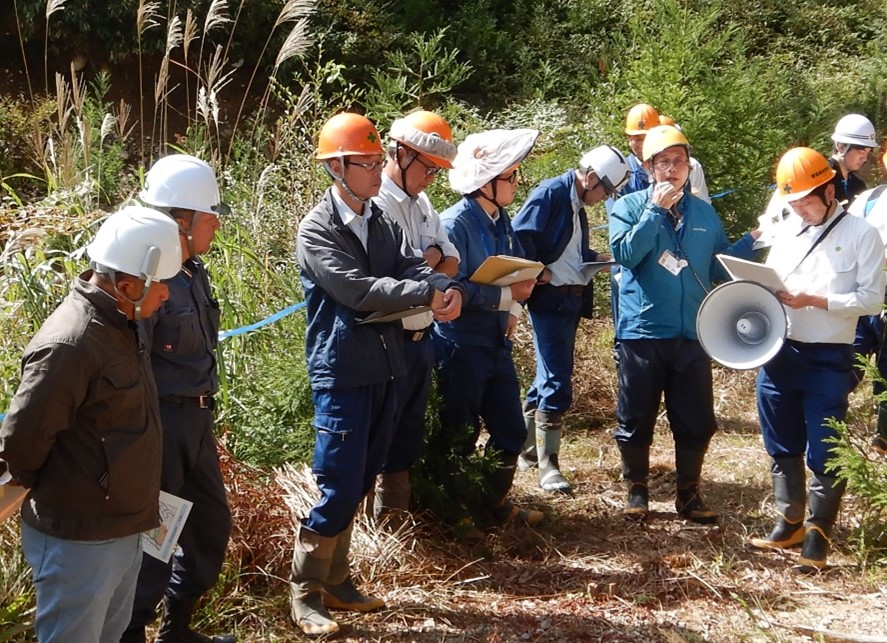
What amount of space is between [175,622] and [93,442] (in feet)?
4.09

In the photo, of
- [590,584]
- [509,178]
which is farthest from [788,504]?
[509,178]

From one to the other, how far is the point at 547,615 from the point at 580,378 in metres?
3.47

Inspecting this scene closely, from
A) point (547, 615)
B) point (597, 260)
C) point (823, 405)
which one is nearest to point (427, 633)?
point (547, 615)

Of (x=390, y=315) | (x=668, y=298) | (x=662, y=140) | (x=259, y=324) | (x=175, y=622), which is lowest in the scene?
(x=175, y=622)

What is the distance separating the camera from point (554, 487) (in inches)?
A: 257

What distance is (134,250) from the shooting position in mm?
3373

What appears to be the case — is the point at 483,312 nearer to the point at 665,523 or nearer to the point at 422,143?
the point at 422,143

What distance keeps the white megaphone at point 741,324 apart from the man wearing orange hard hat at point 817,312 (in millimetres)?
115

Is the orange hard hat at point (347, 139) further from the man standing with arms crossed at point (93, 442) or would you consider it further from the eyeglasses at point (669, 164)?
the eyeglasses at point (669, 164)

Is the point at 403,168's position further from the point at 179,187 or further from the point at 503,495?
the point at 503,495

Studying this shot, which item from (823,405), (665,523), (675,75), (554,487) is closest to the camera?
(823,405)

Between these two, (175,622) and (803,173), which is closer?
(175,622)

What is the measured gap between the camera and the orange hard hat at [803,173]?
5160mm

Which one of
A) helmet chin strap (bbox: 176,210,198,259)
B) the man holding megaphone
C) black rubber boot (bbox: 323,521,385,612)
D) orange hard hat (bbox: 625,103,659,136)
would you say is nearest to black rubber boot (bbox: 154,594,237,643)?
black rubber boot (bbox: 323,521,385,612)
